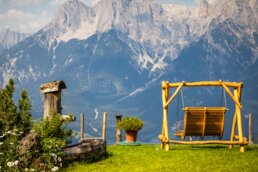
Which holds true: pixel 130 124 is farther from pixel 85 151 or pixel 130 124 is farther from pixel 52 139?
pixel 52 139

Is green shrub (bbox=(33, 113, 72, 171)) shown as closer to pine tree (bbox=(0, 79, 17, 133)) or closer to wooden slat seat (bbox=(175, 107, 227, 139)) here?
pine tree (bbox=(0, 79, 17, 133))

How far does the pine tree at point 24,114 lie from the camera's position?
15319 mm

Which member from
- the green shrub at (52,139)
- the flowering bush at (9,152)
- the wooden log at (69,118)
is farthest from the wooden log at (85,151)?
the flowering bush at (9,152)

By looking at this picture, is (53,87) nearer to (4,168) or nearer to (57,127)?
(57,127)

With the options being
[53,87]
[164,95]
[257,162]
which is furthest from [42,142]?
[164,95]

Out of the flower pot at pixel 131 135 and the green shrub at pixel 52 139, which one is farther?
the flower pot at pixel 131 135

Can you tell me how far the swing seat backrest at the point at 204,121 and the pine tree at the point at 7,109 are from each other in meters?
8.70

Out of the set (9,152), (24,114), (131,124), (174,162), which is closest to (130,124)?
(131,124)

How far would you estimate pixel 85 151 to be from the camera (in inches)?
666

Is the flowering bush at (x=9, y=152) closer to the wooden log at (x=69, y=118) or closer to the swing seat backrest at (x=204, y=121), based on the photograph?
the wooden log at (x=69, y=118)

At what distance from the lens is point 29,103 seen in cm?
1540

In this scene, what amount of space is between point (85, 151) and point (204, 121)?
680cm

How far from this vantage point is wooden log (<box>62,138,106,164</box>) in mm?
16177

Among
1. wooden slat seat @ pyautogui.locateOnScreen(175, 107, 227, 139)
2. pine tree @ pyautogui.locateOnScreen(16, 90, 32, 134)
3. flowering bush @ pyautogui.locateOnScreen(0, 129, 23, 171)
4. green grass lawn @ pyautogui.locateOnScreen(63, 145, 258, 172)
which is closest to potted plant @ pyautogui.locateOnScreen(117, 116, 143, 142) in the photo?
wooden slat seat @ pyautogui.locateOnScreen(175, 107, 227, 139)
